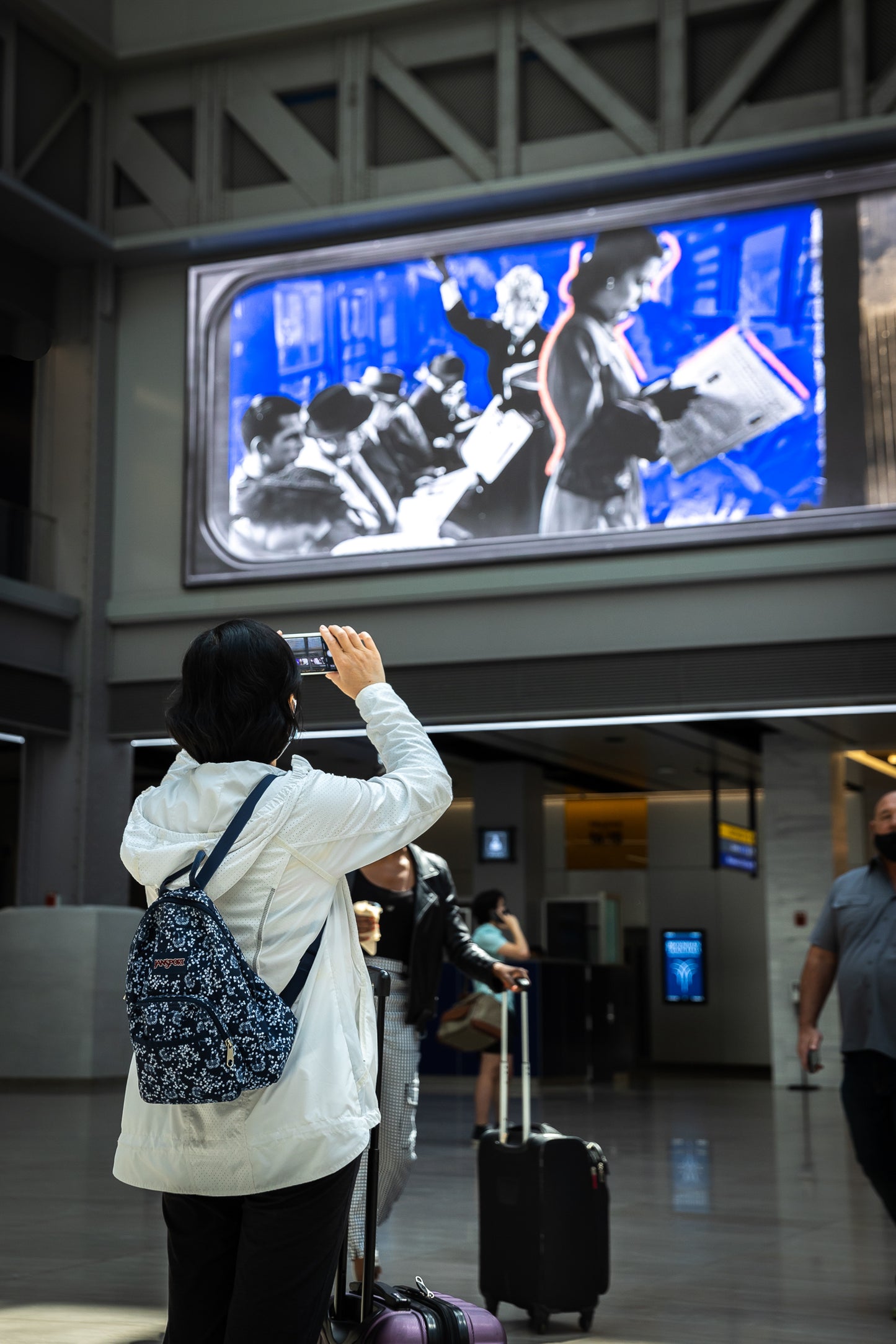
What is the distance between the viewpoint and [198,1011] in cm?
186

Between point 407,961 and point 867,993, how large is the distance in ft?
5.04

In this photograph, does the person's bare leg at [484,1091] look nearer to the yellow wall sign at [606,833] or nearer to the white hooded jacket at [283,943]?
the white hooded jacket at [283,943]

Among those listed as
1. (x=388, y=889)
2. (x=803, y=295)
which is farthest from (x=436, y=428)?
(x=388, y=889)

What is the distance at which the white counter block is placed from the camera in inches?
544

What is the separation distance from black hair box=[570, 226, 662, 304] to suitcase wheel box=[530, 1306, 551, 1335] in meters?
11.3

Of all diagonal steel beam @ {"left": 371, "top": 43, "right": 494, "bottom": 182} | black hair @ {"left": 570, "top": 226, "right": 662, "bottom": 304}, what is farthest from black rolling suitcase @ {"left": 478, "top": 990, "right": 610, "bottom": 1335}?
diagonal steel beam @ {"left": 371, "top": 43, "right": 494, "bottom": 182}

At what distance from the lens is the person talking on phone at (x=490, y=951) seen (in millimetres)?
9992

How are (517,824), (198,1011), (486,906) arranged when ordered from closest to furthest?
(198,1011), (486,906), (517,824)

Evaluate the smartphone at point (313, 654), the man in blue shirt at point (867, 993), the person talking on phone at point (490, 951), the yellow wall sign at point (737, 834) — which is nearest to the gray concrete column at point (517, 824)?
the yellow wall sign at point (737, 834)

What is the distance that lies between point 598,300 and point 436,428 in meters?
1.93

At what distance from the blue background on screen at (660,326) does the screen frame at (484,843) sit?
6.75 meters

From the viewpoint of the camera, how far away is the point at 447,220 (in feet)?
48.1

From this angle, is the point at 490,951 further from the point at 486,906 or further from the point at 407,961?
the point at 407,961

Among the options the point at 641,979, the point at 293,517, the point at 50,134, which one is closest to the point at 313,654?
the point at 293,517
